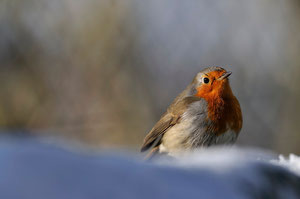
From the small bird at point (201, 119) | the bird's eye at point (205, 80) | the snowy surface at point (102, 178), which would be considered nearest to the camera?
the snowy surface at point (102, 178)

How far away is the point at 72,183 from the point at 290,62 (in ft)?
13.3

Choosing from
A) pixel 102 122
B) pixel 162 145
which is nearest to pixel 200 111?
pixel 162 145

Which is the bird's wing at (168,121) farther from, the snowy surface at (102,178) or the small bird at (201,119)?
the snowy surface at (102,178)

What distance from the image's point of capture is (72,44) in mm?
4199

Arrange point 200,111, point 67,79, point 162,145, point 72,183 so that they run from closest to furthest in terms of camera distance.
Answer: point 72,183 → point 200,111 → point 162,145 → point 67,79

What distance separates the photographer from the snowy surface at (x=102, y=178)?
0.24 m

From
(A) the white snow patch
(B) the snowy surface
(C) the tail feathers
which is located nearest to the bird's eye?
(C) the tail feathers

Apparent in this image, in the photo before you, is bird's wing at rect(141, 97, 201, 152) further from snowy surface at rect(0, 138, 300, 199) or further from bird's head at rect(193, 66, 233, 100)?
snowy surface at rect(0, 138, 300, 199)

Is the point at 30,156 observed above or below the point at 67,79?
below

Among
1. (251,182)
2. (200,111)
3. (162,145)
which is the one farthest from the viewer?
(162,145)

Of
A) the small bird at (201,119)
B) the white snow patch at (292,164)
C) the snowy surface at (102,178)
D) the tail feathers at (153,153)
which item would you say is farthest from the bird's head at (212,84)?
the snowy surface at (102,178)

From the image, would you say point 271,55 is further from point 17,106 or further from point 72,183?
point 72,183

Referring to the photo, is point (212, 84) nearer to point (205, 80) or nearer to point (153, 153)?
point (205, 80)

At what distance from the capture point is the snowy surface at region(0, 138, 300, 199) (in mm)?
239
